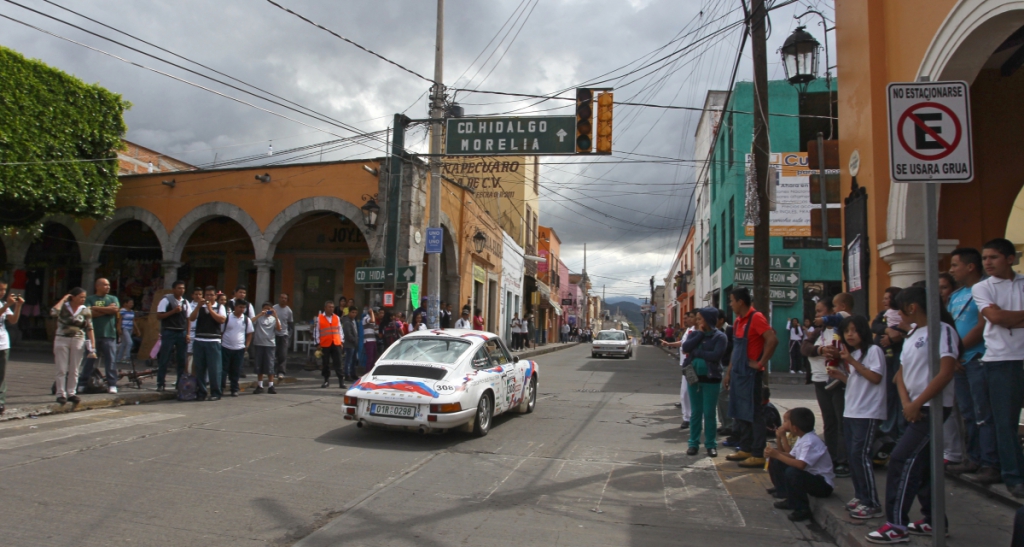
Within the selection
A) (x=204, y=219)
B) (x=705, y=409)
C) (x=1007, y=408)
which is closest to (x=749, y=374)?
(x=705, y=409)

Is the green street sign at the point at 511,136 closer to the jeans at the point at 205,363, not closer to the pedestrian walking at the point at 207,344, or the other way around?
the pedestrian walking at the point at 207,344

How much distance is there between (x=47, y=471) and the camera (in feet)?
19.8

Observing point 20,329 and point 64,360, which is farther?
point 20,329

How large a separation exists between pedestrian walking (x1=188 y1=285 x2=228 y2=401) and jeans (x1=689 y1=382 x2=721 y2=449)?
7.61m

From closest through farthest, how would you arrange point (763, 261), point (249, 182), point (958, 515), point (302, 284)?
point (958, 515), point (763, 261), point (249, 182), point (302, 284)

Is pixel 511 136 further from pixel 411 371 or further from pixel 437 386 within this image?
pixel 437 386

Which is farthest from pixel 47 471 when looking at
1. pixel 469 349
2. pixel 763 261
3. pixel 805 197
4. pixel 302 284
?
pixel 805 197

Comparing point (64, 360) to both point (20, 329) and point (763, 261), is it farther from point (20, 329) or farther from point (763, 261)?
point (20, 329)

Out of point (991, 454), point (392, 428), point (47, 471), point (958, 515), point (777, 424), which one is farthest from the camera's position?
point (392, 428)

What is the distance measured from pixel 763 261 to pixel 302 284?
16483 mm

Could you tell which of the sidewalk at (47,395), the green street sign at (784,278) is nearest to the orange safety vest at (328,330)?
the sidewalk at (47,395)

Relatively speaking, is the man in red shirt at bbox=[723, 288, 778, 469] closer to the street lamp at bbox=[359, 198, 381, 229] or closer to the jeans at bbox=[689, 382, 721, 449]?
the jeans at bbox=[689, 382, 721, 449]

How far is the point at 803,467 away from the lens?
5336 mm

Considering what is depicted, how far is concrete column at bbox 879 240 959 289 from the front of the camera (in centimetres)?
791
